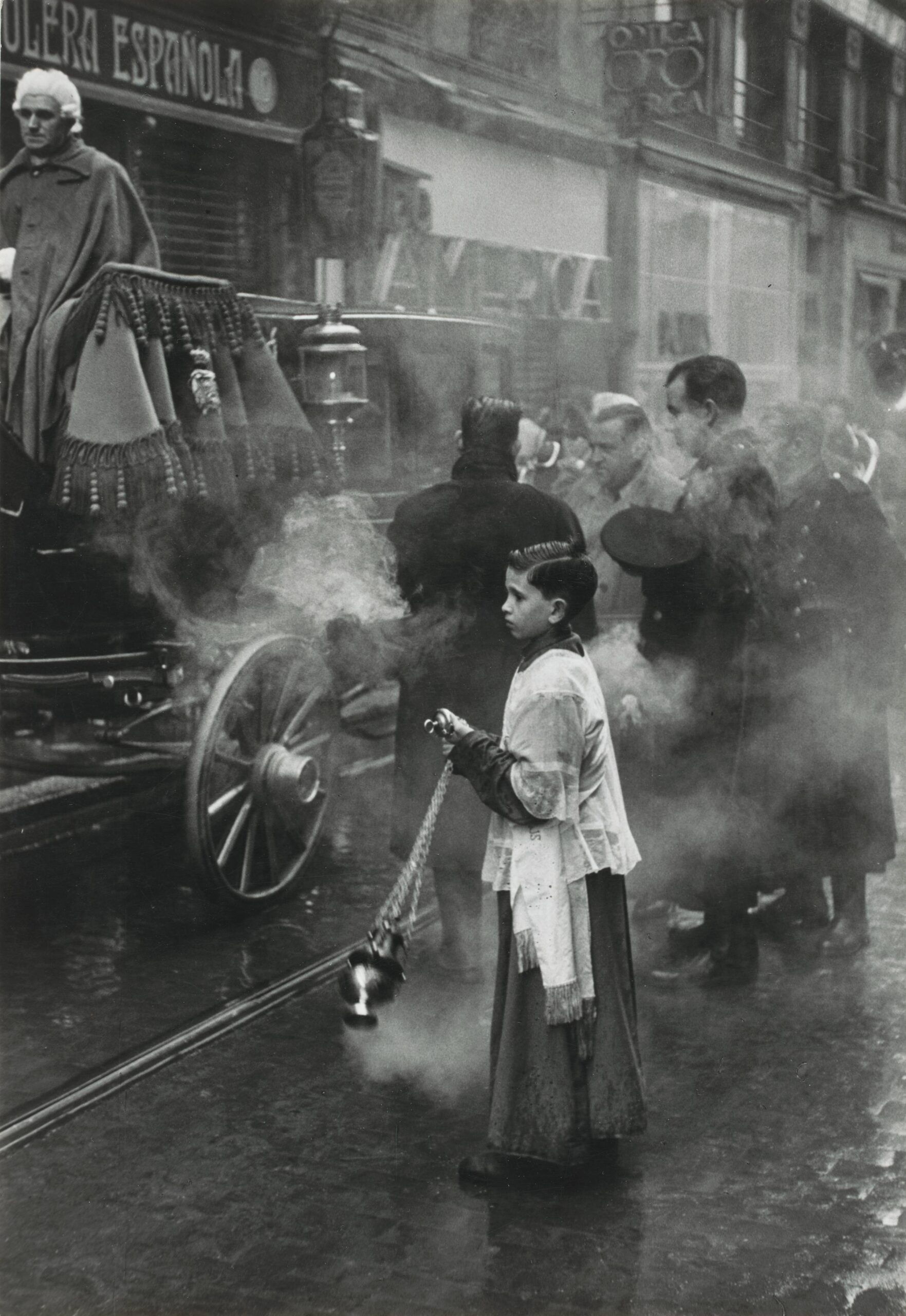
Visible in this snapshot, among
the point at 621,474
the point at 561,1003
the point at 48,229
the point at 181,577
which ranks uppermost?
the point at 48,229

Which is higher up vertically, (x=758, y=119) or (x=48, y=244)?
(x=758, y=119)

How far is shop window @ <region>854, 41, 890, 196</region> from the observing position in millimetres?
6352

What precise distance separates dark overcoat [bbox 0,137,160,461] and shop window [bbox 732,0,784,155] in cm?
263

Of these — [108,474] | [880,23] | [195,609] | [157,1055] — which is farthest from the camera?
[880,23]

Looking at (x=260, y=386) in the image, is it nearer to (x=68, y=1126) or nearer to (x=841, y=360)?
(x=68, y=1126)

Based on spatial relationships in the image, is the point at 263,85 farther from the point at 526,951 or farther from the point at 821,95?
the point at 526,951

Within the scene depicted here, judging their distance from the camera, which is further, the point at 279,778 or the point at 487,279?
the point at 487,279

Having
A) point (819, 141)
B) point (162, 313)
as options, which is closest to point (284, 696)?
point (162, 313)

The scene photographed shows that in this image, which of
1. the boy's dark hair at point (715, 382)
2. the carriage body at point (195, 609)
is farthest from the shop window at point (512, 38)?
the boy's dark hair at point (715, 382)

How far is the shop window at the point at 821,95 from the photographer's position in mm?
6250

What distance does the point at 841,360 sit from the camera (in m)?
7.47

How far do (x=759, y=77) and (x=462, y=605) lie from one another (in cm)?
313

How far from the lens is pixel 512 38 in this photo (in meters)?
6.58

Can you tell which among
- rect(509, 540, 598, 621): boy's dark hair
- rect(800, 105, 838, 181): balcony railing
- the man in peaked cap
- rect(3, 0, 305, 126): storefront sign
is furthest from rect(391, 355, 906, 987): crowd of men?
rect(3, 0, 305, 126): storefront sign
